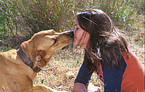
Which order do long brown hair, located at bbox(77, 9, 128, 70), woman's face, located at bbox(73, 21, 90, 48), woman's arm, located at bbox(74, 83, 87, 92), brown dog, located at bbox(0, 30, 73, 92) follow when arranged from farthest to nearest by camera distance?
woman's arm, located at bbox(74, 83, 87, 92) < brown dog, located at bbox(0, 30, 73, 92) < woman's face, located at bbox(73, 21, 90, 48) < long brown hair, located at bbox(77, 9, 128, 70)

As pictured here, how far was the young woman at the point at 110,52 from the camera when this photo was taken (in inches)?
70.0

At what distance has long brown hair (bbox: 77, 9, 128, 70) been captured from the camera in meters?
1.77

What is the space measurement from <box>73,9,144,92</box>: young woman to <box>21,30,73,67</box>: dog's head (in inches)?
12.0

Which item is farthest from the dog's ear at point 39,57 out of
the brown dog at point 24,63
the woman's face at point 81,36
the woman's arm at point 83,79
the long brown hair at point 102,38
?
the woman's arm at point 83,79

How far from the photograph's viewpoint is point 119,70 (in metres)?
1.78

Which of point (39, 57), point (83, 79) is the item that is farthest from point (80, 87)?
point (39, 57)

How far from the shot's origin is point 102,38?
1821mm

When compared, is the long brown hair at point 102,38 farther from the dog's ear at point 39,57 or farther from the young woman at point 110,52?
the dog's ear at point 39,57

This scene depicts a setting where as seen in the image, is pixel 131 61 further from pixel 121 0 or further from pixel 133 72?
pixel 121 0

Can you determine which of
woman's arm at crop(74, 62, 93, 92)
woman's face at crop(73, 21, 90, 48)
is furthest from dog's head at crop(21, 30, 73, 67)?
woman's arm at crop(74, 62, 93, 92)

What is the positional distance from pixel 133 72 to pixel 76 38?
77 centimetres

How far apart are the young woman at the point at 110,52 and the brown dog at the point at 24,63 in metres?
0.48

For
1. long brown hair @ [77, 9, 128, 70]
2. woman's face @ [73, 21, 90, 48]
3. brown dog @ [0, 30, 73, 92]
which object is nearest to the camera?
long brown hair @ [77, 9, 128, 70]

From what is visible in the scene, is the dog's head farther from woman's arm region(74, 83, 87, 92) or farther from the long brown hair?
woman's arm region(74, 83, 87, 92)
